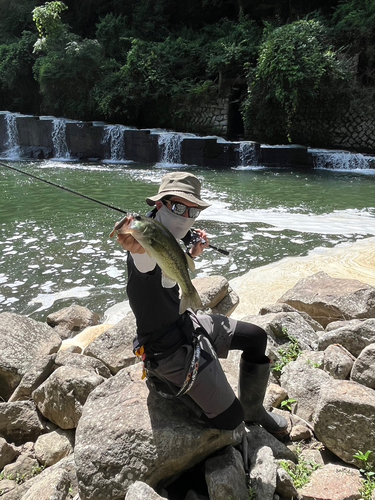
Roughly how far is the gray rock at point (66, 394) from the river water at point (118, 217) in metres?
2.66

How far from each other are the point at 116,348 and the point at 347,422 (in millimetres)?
1661

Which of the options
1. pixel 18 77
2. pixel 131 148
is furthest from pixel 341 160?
pixel 18 77

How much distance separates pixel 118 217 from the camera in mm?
9938

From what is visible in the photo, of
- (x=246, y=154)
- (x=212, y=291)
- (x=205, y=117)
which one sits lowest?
(x=212, y=291)

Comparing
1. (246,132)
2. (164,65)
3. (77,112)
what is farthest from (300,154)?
(77,112)

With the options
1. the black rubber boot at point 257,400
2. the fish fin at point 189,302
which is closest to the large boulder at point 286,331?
the black rubber boot at point 257,400

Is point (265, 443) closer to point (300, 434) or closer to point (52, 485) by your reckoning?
point (300, 434)

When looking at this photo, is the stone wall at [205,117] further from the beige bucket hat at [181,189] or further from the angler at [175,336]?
the angler at [175,336]

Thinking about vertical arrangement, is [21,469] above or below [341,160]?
below

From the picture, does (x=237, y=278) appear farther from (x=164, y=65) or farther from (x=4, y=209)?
(x=164, y=65)

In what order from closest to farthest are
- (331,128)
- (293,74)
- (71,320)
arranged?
(71,320), (293,74), (331,128)

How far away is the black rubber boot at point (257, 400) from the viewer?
251cm

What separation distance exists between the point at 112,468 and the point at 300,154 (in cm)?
1532

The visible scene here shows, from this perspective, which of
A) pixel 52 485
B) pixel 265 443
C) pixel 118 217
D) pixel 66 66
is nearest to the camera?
pixel 52 485
